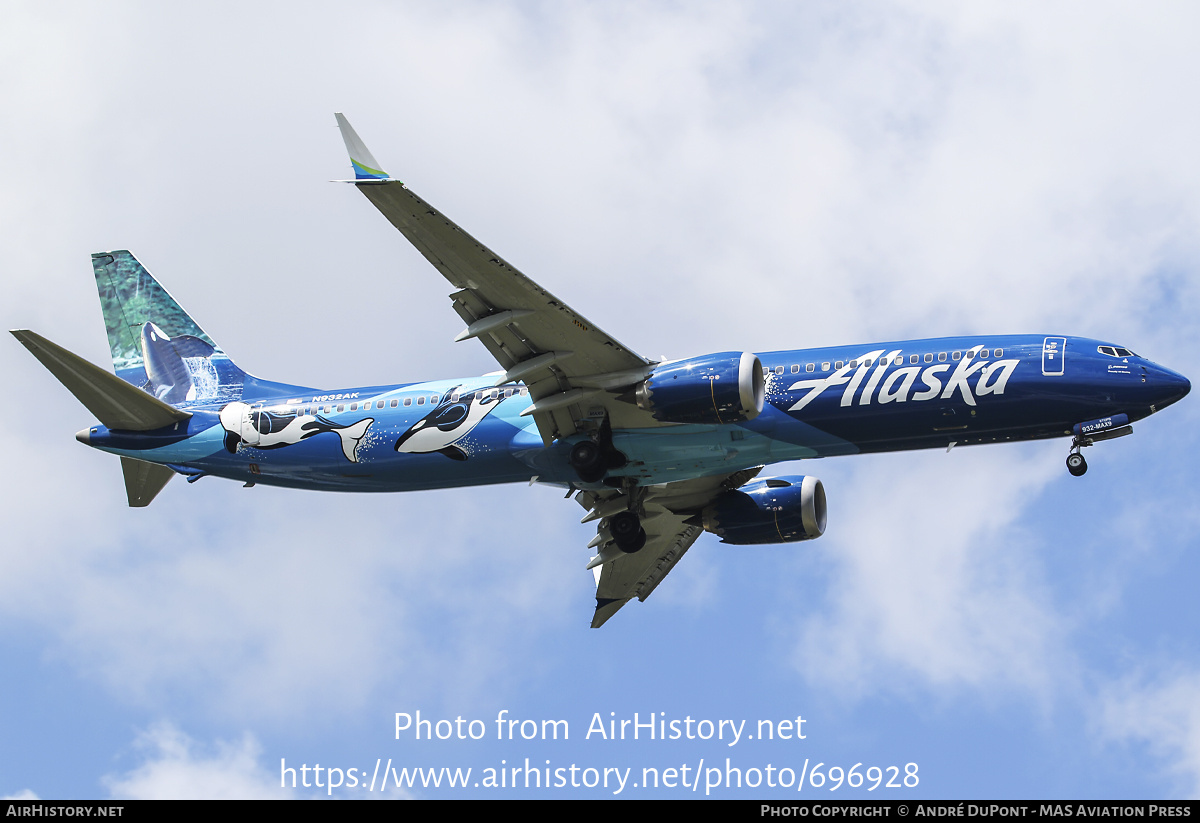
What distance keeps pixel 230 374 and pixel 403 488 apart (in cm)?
859

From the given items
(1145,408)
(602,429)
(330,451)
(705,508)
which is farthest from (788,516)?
(330,451)

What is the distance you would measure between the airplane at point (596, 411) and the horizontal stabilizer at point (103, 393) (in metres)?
0.06

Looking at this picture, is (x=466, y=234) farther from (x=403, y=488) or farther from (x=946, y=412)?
(x=946, y=412)

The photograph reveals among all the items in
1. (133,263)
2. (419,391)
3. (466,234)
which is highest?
(133,263)

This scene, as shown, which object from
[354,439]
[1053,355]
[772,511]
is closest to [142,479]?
[354,439]

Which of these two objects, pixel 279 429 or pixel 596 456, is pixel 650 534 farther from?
pixel 279 429

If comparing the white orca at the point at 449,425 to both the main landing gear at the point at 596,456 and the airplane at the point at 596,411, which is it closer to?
the airplane at the point at 596,411

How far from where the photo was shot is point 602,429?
129ft

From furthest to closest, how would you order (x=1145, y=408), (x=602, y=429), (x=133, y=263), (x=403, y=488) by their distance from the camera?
(x=133, y=263) → (x=403, y=488) → (x=602, y=429) → (x=1145, y=408)

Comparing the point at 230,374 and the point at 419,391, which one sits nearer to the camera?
the point at 419,391

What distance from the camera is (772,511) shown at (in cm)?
4422

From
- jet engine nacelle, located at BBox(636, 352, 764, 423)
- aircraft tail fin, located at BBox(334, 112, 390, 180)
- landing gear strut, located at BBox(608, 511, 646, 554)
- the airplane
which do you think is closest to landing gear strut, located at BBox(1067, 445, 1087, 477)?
the airplane

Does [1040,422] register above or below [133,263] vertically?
below

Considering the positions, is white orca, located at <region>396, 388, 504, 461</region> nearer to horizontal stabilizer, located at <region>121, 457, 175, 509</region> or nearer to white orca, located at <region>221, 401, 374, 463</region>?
white orca, located at <region>221, 401, 374, 463</region>
